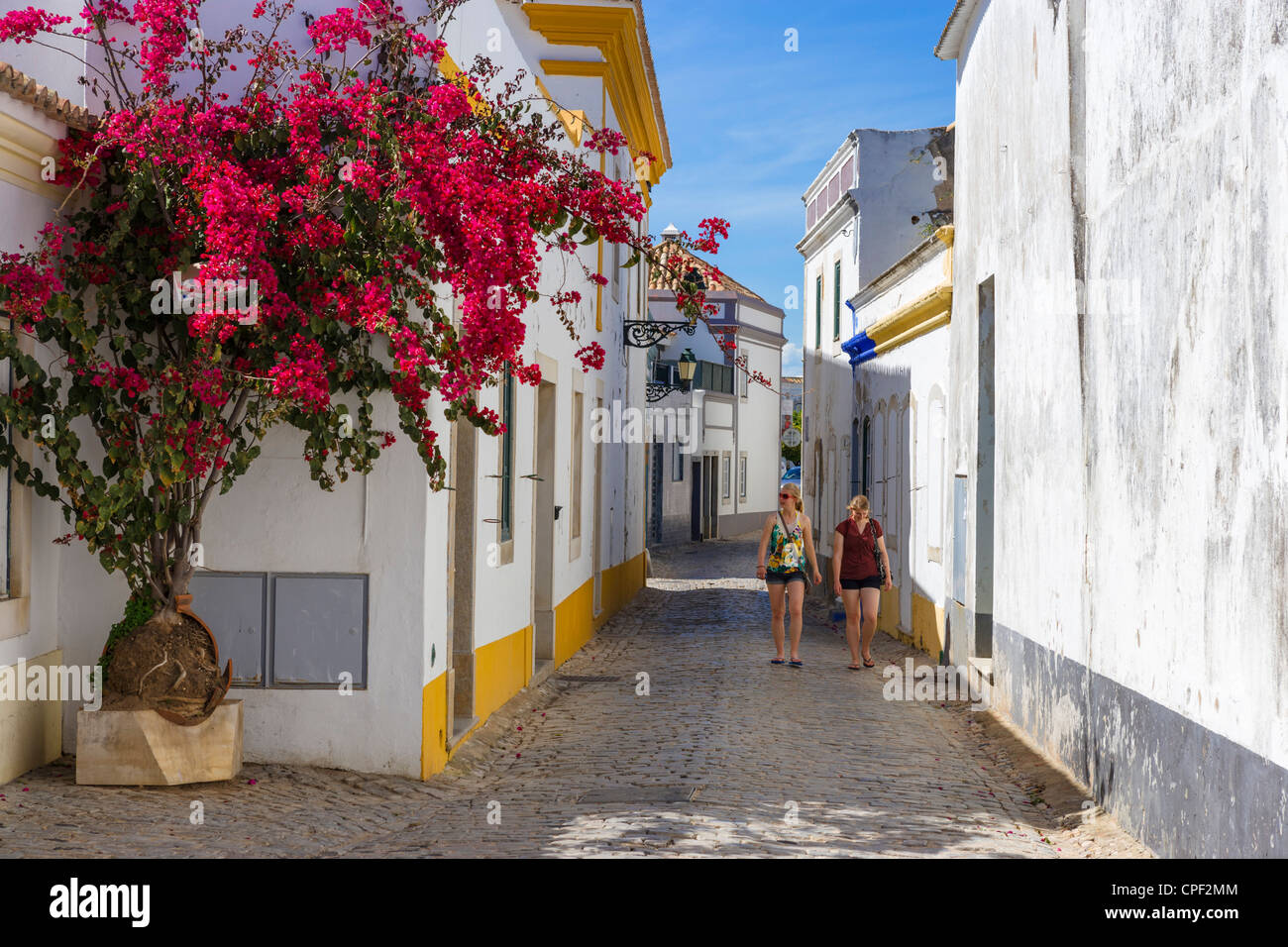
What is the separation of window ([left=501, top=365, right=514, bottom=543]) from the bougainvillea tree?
9.33 ft

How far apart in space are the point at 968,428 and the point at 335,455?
657cm

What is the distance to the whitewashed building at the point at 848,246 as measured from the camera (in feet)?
68.0

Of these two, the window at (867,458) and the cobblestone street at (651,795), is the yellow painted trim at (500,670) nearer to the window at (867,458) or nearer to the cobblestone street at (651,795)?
the cobblestone street at (651,795)

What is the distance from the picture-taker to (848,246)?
71.9ft

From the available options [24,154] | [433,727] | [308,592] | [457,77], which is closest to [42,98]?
[24,154]

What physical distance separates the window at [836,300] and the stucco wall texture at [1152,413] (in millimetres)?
12227

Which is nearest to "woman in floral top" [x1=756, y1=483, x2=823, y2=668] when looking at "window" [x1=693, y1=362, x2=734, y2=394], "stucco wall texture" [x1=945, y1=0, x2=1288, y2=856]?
"stucco wall texture" [x1=945, y1=0, x2=1288, y2=856]

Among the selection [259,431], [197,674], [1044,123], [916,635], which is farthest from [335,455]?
[916,635]

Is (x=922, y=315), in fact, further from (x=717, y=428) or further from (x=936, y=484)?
(x=717, y=428)

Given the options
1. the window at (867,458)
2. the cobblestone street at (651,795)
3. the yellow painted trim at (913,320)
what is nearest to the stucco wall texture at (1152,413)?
the cobblestone street at (651,795)

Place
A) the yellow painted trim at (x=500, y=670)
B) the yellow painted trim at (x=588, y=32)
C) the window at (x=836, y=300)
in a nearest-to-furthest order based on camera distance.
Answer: the yellow painted trim at (x=500, y=670), the yellow painted trim at (x=588, y=32), the window at (x=836, y=300)

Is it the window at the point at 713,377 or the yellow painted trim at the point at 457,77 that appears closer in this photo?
the yellow painted trim at the point at 457,77

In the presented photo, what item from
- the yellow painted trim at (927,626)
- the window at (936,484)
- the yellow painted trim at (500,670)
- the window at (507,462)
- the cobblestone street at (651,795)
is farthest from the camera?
the window at (936,484)
